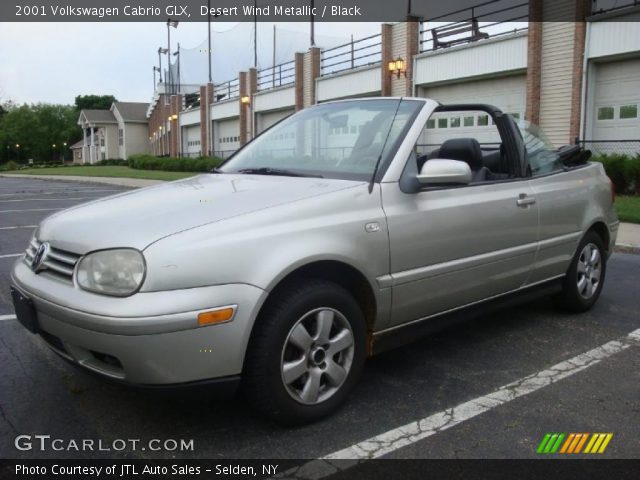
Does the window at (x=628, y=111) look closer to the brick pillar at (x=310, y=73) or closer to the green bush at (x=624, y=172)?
the green bush at (x=624, y=172)

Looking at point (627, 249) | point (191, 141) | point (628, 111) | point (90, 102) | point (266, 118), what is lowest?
point (627, 249)

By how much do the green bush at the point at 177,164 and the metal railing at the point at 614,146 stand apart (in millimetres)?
16780

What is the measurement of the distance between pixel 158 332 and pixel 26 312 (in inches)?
36.7

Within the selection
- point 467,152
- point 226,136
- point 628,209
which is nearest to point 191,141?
point 226,136

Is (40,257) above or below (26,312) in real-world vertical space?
above

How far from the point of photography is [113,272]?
8.85 feet

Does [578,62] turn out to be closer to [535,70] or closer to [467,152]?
[535,70]

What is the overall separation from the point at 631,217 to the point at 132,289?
1016 centimetres

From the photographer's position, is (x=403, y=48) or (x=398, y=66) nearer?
(x=398, y=66)

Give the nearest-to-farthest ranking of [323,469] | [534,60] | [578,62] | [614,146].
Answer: [323,469], [614,146], [578,62], [534,60]

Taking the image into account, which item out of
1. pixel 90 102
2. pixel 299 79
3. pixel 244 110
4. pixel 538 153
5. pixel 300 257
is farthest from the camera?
pixel 90 102

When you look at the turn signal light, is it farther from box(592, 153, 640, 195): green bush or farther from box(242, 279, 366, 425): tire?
box(592, 153, 640, 195): green bush

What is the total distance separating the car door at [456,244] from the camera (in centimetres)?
341

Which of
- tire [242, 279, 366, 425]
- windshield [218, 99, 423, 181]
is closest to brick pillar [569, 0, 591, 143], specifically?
windshield [218, 99, 423, 181]
